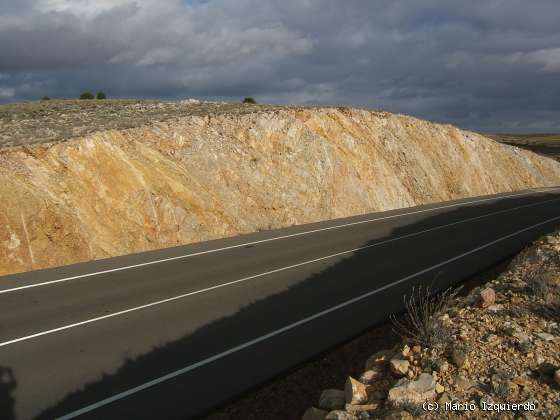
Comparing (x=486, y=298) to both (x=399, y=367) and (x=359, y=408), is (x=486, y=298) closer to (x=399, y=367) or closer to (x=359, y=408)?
(x=399, y=367)

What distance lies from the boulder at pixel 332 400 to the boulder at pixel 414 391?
0.66 metres

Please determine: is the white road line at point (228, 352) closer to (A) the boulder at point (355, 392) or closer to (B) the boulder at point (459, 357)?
(A) the boulder at point (355, 392)

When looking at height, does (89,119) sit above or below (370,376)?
above

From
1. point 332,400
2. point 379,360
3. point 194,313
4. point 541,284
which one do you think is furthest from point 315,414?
point 194,313

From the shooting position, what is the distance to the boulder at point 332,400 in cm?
586

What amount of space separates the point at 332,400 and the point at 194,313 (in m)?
4.81

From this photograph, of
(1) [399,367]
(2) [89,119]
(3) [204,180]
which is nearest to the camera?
(1) [399,367]

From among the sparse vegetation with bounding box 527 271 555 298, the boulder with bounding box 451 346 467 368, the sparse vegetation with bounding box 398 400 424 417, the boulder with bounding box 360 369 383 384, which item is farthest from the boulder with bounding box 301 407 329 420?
the sparse vegetation with bounding box 527 271 555 298

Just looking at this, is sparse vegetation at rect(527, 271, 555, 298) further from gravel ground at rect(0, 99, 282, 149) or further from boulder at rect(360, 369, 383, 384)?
gravel ground at rect(0, 99, 282, 149)

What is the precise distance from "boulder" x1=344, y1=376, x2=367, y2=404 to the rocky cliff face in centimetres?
1256

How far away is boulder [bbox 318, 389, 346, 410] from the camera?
5859 millimetres

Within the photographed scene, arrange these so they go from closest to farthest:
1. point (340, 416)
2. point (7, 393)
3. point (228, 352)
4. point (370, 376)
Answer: point (340, 416), point (370, 376), point (7, 393), point (228, 352)

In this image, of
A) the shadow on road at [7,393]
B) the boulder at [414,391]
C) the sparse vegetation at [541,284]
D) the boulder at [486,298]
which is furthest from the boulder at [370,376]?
the shadow on road at [7,393]

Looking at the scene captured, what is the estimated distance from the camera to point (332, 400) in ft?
19.5
